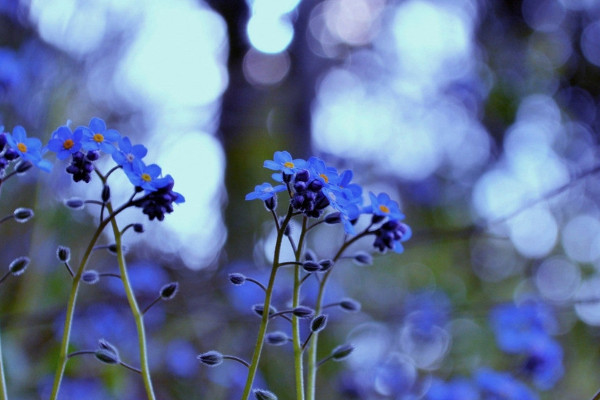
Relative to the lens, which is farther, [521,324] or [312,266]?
[521,324]

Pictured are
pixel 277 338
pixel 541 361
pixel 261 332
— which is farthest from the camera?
pixel 541 361

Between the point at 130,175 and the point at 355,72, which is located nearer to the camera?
the point at 130,175

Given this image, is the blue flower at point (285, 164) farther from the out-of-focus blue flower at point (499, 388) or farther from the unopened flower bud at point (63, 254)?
the out-of-focus blue flower at point (499, 388)

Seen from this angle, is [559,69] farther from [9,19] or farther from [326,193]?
[326,193]

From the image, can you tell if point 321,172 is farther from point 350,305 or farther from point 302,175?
point 350,305

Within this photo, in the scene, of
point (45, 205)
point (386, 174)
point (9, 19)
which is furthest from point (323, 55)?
point (45, 205)

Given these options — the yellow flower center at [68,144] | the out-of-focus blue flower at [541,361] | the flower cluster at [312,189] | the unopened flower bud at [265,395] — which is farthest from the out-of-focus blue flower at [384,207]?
the out-of-focus blue flower at [541,361]

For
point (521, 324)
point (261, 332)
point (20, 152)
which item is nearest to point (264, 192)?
point (261, 332)
